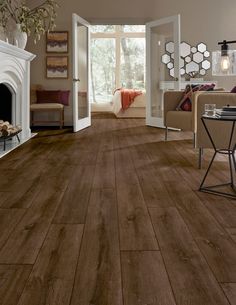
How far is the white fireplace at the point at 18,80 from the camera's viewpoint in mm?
5680

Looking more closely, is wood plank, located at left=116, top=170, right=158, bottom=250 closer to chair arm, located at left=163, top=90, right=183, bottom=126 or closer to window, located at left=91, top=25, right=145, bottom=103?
chair arm, located at left=163, top=90, right=183, bottom=126

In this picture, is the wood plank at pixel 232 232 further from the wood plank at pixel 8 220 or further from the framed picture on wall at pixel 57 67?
the framed picture on wall at pixel 57 67

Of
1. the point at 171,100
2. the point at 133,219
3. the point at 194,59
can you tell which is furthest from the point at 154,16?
the point at 133,219

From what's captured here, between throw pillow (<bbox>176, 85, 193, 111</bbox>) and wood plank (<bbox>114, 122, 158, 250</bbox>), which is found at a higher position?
throw pillow (<bbox>176, 85, 193, 111</bbox>)

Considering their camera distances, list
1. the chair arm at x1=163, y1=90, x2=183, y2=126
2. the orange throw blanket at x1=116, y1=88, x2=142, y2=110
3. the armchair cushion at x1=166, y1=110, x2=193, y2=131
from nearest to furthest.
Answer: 1. the armchair cushion at x1=166, y1=110, x2=193, y2=131
2. the chair arm at x1=163, y1=90, x2=183, y2=126
3. the orange throw blanket at x1=116, y1=88, x2=142, y2=110

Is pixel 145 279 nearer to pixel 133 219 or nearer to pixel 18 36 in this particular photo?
pixel 133 219

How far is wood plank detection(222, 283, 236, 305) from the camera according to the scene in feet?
5.50

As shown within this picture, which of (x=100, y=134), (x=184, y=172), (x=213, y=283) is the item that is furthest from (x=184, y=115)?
(x=213, y=283)

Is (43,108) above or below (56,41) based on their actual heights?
below

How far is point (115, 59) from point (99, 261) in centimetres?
1174

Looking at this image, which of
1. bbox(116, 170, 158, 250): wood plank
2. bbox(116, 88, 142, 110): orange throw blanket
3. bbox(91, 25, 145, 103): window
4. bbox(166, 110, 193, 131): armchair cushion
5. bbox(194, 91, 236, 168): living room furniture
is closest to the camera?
bbox(116, 170, 158, 250): wood plank

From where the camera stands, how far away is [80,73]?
326 inches

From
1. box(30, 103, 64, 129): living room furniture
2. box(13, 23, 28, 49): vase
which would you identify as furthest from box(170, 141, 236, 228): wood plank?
box(30, 103, 64, 129): living room furniture

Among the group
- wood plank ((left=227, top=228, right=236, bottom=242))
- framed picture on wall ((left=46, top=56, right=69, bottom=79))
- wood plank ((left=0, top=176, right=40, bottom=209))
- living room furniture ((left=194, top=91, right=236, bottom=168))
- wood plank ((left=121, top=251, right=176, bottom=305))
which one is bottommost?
wood plank ((left=121, top=251, right=176, bottom=305))
